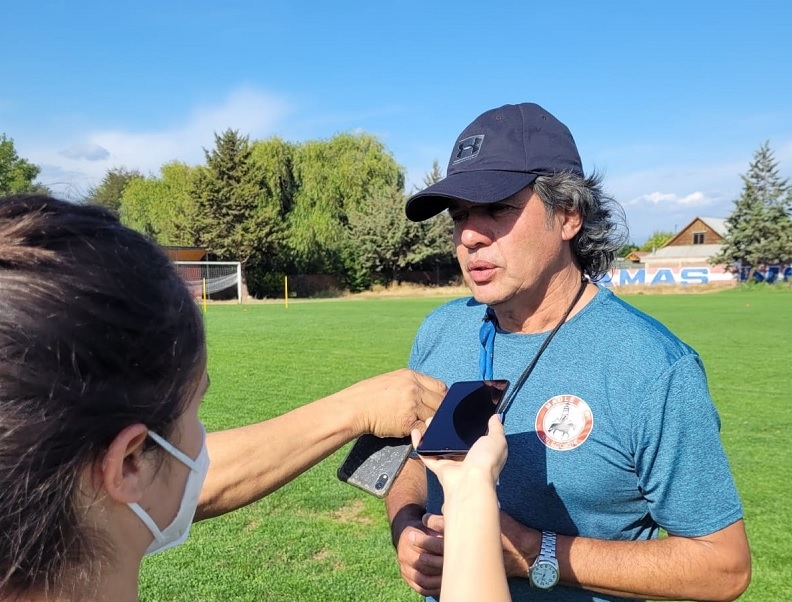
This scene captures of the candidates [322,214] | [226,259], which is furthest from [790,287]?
[226,259]

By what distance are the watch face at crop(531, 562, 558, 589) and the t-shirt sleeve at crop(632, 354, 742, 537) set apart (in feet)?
1.36

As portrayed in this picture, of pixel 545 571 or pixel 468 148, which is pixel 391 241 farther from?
pixel 545 571

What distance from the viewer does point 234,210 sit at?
4962 centimetres

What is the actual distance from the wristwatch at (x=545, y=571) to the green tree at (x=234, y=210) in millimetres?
47940

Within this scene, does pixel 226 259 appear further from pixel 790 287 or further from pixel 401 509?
pixel 401 509

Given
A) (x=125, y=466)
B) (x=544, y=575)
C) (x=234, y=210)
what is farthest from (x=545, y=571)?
(x=234, y=210)

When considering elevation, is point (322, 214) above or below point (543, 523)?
above

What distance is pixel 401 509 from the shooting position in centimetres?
265

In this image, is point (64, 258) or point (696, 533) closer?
point (64, 258)

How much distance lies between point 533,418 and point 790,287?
57.4 m

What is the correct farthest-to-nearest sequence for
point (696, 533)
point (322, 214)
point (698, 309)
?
point (322, 214), point (698, 309), point (696, 533)

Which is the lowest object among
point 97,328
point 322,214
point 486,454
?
point 486,454

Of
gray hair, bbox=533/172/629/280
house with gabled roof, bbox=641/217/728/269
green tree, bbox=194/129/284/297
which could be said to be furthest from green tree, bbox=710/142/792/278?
gray hair, bbox=533/172/629/280

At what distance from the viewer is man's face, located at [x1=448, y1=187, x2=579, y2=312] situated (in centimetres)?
263
